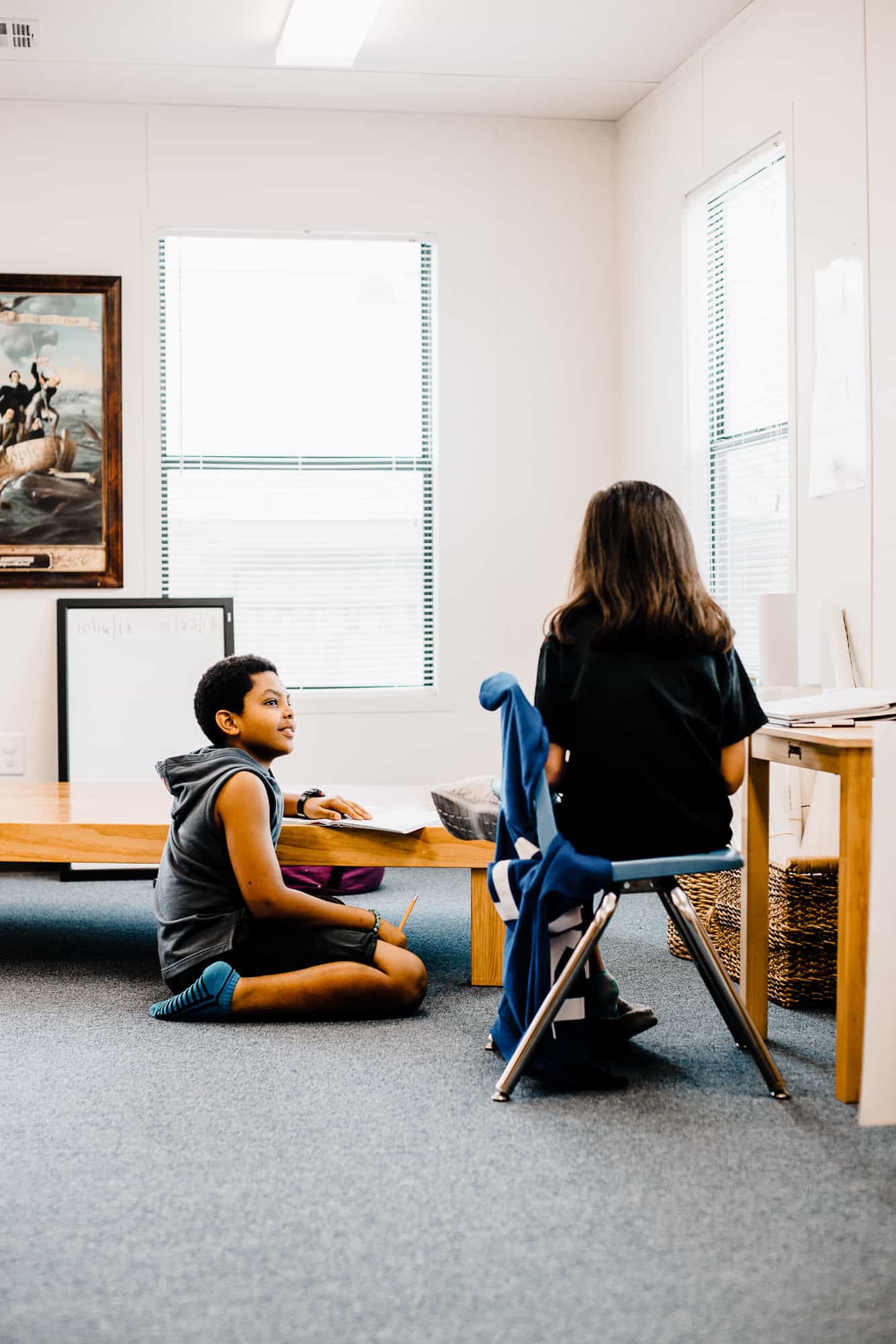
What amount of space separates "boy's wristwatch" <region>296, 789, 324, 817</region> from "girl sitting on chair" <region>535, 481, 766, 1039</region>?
992 mm

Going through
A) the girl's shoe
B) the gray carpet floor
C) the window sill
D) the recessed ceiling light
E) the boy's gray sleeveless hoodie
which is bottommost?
the gray carpet floor

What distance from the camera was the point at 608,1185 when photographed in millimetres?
1875

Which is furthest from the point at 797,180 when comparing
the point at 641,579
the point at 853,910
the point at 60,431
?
the point at 60,431

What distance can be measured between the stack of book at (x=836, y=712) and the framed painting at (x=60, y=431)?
294cm

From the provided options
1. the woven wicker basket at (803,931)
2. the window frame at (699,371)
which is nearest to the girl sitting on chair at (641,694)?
the woven wicker basket at (803,931)

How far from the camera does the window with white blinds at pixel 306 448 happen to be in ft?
15.7

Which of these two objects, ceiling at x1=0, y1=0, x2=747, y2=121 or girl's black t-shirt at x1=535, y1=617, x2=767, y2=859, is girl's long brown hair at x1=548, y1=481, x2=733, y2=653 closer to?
girl's black t-shirt at x1=535, y1=617, x2=767, y2=859

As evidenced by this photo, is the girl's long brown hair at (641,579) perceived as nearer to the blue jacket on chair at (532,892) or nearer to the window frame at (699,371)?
the blue jacket on chair at (532,892)

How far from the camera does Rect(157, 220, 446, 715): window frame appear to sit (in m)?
4.73

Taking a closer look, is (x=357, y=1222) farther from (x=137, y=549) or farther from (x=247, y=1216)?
(x=137, y=549)

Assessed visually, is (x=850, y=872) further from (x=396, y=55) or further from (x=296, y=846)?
(x=396, y=55)

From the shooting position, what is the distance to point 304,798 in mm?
3184

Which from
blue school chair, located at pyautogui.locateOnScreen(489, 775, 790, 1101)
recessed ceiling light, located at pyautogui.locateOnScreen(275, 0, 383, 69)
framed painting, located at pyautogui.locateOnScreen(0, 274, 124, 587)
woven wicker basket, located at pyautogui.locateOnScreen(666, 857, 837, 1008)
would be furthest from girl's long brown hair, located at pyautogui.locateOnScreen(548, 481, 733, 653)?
framed painting, located at pyautogui.locateOnScreen(0, 274, 124, 587)

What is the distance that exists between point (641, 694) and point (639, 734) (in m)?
0.07
